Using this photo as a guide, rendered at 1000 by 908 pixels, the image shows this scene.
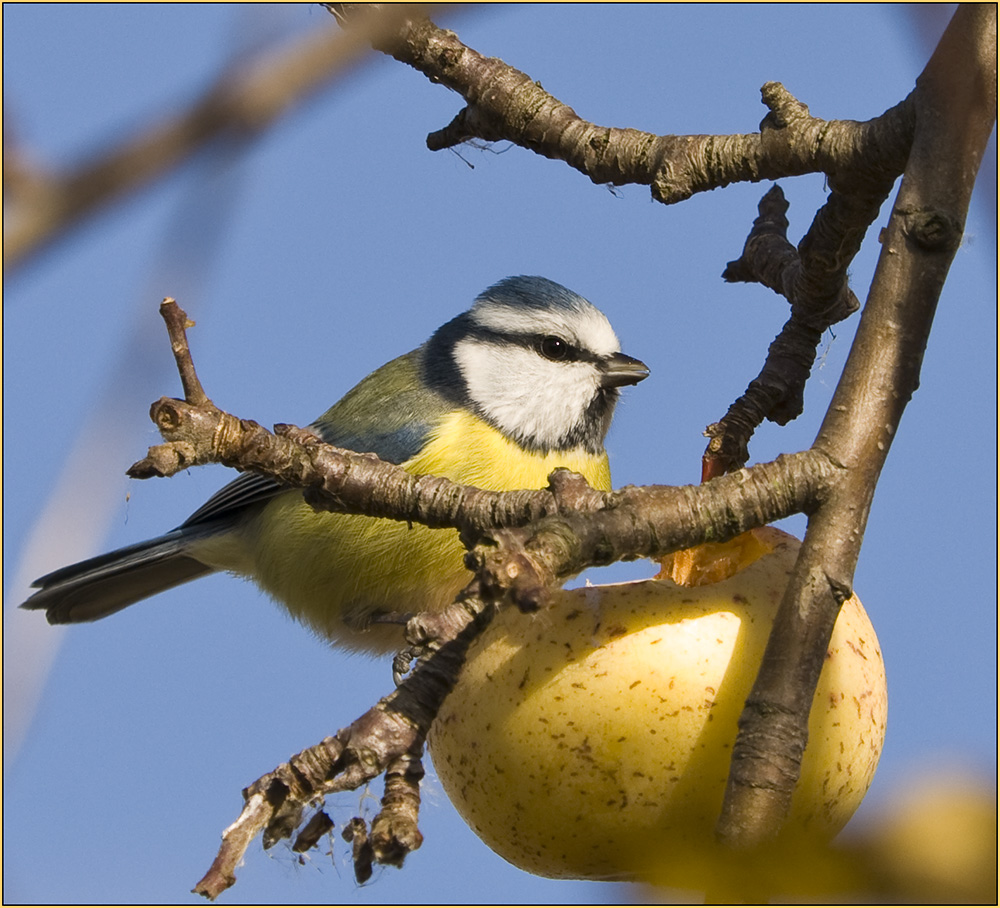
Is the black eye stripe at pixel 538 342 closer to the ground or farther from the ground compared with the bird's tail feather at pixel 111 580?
farther from the ground

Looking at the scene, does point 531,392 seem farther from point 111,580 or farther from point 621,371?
point 111,580

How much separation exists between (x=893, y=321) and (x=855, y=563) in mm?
341

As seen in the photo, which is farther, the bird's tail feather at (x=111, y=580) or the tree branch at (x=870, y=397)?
the bird's tail feather at (x=111, y=580)

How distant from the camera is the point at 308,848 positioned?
1.38 m

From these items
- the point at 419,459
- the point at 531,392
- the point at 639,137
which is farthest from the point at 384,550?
the point at 639,137

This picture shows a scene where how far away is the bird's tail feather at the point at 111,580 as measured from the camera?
3.93m

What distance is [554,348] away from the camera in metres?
3.58

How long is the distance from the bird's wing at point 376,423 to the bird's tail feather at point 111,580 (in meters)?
0.11

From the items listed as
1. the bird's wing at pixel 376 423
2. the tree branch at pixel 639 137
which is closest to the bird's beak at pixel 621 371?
the bird's wing at pixel 376 423

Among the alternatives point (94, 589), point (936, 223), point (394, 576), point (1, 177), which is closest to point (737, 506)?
point (936, 223)

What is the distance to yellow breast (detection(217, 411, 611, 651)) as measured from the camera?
9.99ft

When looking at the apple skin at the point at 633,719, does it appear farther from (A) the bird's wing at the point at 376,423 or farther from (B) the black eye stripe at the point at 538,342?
(B) the black eye stripe at the point at 538,342

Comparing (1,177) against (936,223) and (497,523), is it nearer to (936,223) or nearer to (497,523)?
(497,523)

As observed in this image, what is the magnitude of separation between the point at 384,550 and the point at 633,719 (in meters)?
1.61
